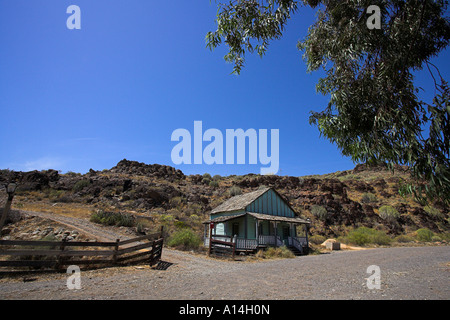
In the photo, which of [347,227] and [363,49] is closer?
[363,49]

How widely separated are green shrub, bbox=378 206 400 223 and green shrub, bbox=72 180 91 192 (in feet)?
154

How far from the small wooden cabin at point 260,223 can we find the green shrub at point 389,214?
19285 millimetres

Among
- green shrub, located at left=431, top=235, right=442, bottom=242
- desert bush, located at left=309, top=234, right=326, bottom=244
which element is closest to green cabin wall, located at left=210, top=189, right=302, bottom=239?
desert bush, located at left=309, top=234, right=326, bottom=244

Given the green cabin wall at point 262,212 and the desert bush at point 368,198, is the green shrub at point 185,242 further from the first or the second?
the desert bush at point 368,198

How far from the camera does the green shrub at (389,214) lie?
3359cm

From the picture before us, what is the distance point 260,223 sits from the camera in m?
21.4

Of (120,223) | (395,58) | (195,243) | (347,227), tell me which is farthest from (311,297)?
(347,227)

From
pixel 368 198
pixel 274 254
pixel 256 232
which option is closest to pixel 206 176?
pixel 368 198

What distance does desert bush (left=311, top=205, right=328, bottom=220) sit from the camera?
113 feet

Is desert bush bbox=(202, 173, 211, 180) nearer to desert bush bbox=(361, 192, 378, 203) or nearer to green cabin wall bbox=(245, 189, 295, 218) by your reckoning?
desert bush bbox=(361, 192, 378, 203)

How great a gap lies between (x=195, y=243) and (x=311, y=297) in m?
13.5

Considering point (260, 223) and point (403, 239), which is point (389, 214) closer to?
point (403, 239)

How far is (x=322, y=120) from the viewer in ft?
20.2
